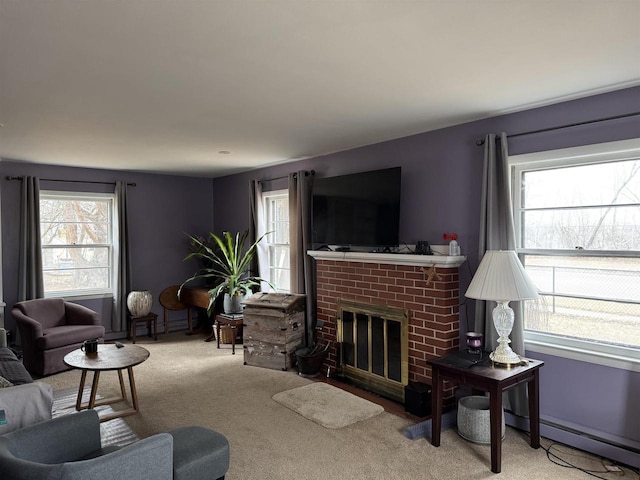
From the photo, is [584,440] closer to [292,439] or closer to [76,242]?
[292,439]

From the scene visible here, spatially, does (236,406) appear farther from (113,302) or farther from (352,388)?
(113,302)

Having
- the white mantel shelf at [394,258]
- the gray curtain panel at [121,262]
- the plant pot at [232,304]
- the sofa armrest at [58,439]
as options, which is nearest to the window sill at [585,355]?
the white mantel shelf at [394,258]

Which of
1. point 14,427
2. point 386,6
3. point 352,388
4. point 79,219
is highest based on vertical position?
point 386,6

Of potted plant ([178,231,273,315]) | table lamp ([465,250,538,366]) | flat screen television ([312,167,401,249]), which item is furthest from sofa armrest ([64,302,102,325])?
table lamp ([465,250,538,366])

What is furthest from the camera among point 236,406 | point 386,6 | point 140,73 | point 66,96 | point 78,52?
point 236,406

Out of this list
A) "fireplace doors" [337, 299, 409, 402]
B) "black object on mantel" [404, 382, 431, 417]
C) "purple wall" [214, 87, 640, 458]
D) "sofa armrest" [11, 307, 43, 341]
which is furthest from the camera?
"sofa armrest" [11, 307, 43, 341]

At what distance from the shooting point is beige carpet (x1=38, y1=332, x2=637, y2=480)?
278 centimetres

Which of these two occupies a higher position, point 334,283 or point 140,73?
point 140,73

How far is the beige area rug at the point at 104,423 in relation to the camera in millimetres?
3230

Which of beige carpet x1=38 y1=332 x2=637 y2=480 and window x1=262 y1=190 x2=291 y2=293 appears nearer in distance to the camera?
beige carpet x1=38 y1=332 x2=637 y2=480

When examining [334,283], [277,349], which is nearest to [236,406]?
[277,349]

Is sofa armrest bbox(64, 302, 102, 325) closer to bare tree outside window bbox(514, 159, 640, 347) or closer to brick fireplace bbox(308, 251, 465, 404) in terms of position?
brick fireplace bbox(308, 251, 465, 404)

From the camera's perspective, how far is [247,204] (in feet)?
21.3

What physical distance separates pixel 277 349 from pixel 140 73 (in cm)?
320
